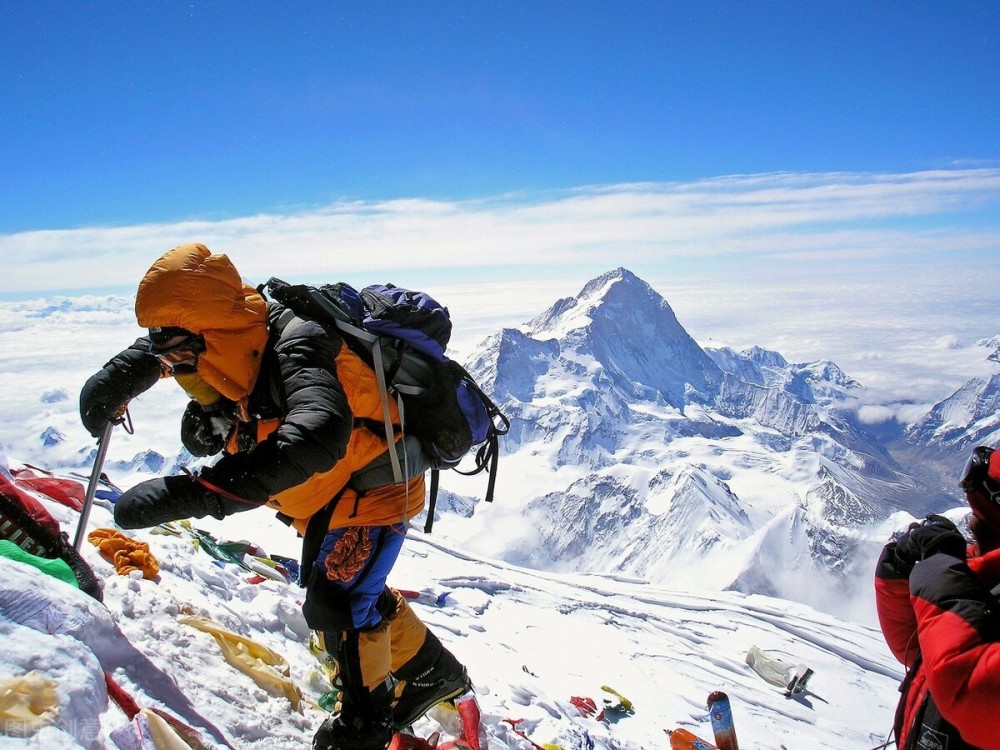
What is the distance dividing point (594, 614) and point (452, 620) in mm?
17256

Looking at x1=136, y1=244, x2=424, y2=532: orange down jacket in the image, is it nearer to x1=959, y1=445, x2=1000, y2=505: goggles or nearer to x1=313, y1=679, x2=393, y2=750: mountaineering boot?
x1=313, y1=679, x2=393, y2=750: mountaineering boot

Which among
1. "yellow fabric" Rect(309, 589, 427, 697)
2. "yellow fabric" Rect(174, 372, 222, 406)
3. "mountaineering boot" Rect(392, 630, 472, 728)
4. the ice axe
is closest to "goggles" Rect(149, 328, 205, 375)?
"yellow fabric" Rect(174, 372, 222, 406)

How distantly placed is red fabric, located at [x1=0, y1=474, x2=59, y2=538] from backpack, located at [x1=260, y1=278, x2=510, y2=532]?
2097 mm

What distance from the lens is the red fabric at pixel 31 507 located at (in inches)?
162

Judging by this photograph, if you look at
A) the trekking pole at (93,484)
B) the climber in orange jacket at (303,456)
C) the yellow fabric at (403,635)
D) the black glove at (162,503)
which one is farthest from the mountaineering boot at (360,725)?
the trekking pole at (93,484)

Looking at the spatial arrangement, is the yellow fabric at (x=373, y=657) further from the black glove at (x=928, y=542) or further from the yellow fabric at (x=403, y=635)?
the black glove at (x=928, y=542)

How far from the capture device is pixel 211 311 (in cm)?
362

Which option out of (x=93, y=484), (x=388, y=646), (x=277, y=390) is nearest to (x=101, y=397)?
(x=93, y=484)

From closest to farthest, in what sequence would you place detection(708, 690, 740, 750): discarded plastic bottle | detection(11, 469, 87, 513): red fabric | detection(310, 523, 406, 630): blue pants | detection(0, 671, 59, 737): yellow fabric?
1. detection(0, 671, 59, 737): yellow fabric
2. detection(310, 523, 406, 630): blue pants
3. detection(11, 469, 87, 513): red fabric
4. detection(708, 690, 740, 750): discarded plastic bottle

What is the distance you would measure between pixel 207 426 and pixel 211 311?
102 cm

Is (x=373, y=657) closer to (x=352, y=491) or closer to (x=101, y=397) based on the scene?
(x=352, y=491)

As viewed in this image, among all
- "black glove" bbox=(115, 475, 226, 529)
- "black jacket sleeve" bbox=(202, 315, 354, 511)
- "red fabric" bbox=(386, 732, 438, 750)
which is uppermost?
"black jacket sleeve" bbox=(202, 315, 354, 511)

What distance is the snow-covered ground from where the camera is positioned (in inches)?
112

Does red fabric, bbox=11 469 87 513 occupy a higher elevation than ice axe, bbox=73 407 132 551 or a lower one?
lower
